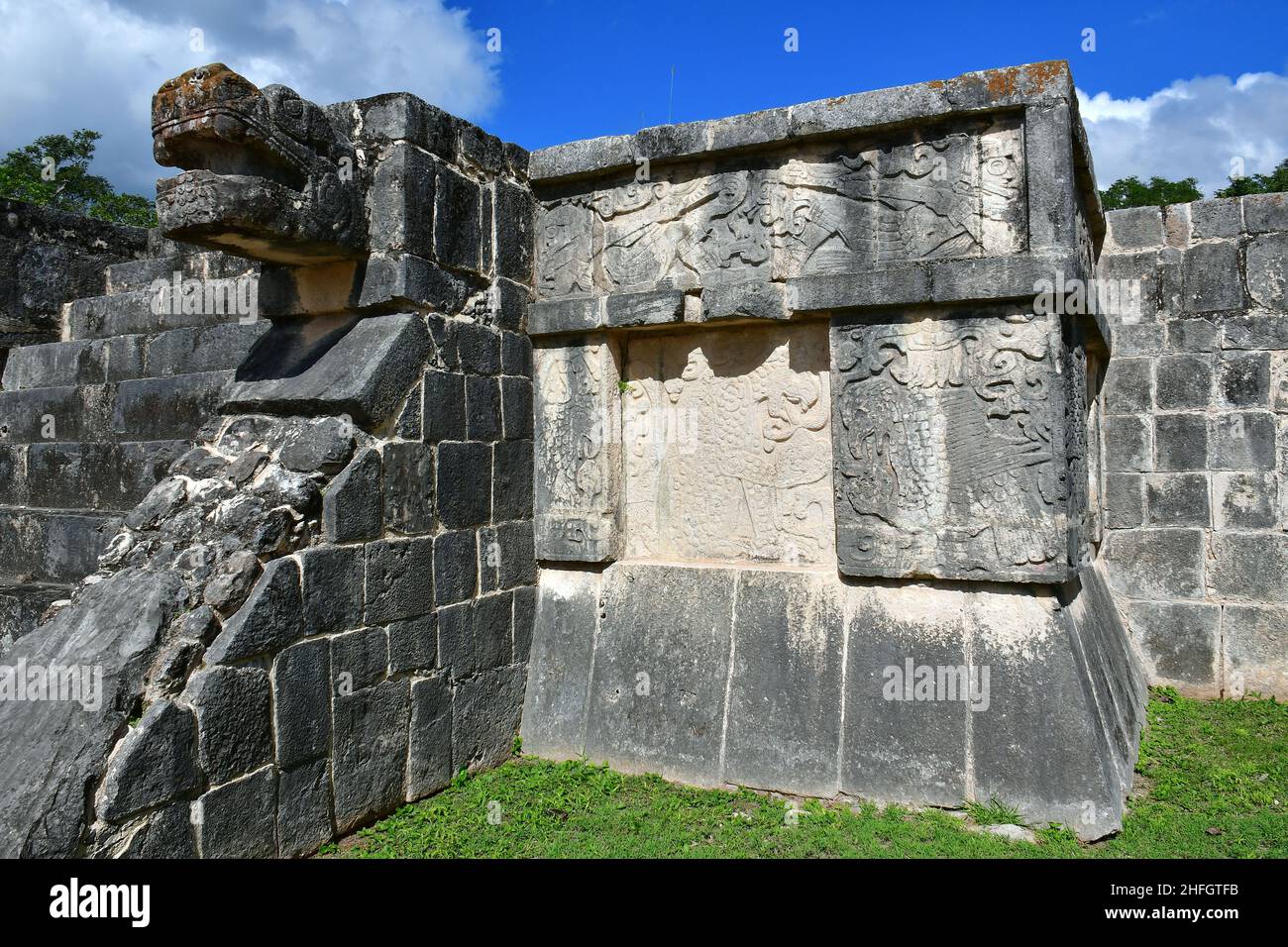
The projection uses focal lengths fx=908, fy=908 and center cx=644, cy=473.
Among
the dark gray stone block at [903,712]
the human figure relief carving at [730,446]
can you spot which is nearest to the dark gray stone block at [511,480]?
the human figure relief carving at [730,446]

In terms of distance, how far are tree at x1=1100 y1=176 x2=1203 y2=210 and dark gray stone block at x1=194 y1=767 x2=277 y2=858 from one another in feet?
72.8

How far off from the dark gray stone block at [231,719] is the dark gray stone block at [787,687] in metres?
2.09

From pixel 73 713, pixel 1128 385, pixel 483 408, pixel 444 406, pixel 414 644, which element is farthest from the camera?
pixel 1128 385

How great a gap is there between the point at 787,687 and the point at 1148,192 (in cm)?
2245

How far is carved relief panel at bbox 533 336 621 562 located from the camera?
4.71 metres

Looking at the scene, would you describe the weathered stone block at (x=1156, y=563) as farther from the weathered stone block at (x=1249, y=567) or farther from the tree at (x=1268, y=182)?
the tree at (x=1268, y=182)

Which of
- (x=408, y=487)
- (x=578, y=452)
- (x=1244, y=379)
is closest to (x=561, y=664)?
(x=578, y=452)

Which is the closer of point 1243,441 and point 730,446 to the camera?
point 730,446

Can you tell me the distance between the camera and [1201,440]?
567 cm

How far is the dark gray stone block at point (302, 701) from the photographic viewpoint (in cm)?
329

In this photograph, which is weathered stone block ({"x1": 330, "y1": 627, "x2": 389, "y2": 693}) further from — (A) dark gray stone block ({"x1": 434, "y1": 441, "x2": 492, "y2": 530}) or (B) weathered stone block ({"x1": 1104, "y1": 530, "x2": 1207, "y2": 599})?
(B) weathered stone block ({"x1": 1104, "y1": 530, "x2": 1207, "y2": 599})

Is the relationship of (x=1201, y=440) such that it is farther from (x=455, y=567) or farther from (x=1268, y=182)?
(x=1268, y=182)

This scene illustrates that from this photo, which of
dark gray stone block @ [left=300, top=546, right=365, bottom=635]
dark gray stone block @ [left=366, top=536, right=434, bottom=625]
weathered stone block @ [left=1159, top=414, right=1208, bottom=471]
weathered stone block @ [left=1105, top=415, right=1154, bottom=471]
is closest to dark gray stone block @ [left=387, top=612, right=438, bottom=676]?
dark gray stone block @ [left=366, top=536, right=434, bottom=625]

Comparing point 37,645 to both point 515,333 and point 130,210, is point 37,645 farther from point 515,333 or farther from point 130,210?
point 130,210
